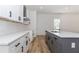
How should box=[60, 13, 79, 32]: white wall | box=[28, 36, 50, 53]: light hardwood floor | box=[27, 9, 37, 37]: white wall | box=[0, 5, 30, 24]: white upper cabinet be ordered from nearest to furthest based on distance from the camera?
box=[0, 5, 30, 24]: white upper cabinet, box=[28, 36, 50, 53]: light hardwood floor, box=[27, 9, 37, 37]: white wall, box=[60, 13, 79, 32]: white wall

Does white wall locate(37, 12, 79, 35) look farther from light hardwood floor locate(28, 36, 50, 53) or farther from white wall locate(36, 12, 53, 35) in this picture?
light hardwood floor locate(28, 36, 50, 53)

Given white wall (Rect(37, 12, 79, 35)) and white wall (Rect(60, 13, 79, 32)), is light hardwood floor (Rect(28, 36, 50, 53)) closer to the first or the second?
white wall (Rect(37, 12, 79, 35))

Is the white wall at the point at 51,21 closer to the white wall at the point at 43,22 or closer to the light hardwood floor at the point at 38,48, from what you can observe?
the white wall at the point at 43,22

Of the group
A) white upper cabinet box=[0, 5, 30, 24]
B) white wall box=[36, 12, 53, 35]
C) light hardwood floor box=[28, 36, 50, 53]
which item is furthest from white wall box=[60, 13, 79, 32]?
white upper cabinet box=[0, 5, 30, 24]

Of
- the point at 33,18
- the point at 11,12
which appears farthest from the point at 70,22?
the point at 11,12

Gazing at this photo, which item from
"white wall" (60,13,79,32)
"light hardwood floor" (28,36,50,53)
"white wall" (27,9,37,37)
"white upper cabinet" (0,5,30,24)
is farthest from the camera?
"white wall" (60,13,79,32)

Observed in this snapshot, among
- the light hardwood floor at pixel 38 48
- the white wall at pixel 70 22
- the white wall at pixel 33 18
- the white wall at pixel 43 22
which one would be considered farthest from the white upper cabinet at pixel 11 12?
the white wall at pixel 70 22

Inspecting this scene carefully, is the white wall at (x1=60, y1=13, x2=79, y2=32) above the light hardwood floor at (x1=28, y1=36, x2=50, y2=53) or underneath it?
above

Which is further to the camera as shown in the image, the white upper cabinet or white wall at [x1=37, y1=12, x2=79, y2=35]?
white wall at [x1=37, y1=12, x2=79, y2=35]

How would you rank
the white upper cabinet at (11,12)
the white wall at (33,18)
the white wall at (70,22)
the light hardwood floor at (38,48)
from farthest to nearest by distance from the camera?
1. the white wall at (70,22)
2. the white wall at (33,18)
3. the light hardwood floor at (38,48)
4. the white upper cabinet at (11,12)

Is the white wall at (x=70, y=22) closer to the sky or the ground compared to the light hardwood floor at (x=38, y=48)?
closer to the sky

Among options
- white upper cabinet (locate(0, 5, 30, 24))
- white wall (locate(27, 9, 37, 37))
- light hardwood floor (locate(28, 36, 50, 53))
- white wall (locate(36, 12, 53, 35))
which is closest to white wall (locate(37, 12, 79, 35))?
white wall (locate(36, 12, 53, 35))
